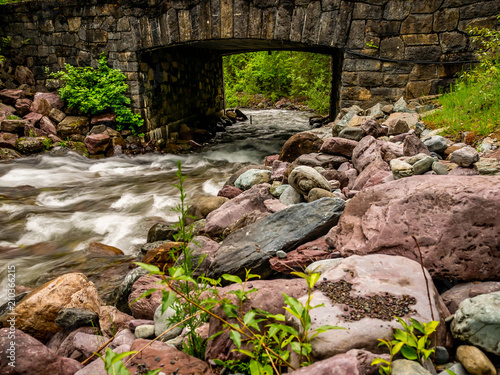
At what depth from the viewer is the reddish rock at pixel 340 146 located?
402 cm

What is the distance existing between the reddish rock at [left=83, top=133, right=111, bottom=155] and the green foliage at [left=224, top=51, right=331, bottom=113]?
10276mm

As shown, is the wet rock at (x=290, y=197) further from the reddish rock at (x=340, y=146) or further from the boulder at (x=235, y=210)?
the reddish rock at (x=340, y=146)

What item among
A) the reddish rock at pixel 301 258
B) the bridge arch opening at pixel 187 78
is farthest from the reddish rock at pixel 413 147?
the bridge arch opening at pixel 187 78

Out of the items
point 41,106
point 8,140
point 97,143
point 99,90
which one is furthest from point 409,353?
point 41,106

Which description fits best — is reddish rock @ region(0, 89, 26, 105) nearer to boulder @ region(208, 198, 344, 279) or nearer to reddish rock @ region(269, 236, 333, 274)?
boulder @ region(208, 198, 344, 279)

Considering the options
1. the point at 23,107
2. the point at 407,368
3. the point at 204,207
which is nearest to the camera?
the point at 407,368

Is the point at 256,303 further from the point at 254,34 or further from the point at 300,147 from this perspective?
the point at 254,34

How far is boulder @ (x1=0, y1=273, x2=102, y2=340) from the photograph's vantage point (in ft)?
6.90

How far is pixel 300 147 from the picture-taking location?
4.60m

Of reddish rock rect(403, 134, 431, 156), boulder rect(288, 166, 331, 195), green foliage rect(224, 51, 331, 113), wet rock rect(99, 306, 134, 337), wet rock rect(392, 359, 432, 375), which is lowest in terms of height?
wet rock rect(99, 306, 134, 337)

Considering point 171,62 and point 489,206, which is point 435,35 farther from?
point 171,62

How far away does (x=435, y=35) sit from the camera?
217 inches

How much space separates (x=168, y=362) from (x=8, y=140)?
730 centimetres

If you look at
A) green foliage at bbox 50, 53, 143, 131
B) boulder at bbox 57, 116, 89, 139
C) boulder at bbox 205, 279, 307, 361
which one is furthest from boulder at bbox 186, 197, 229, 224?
boulder at bbox 57, 116, 89, 139
